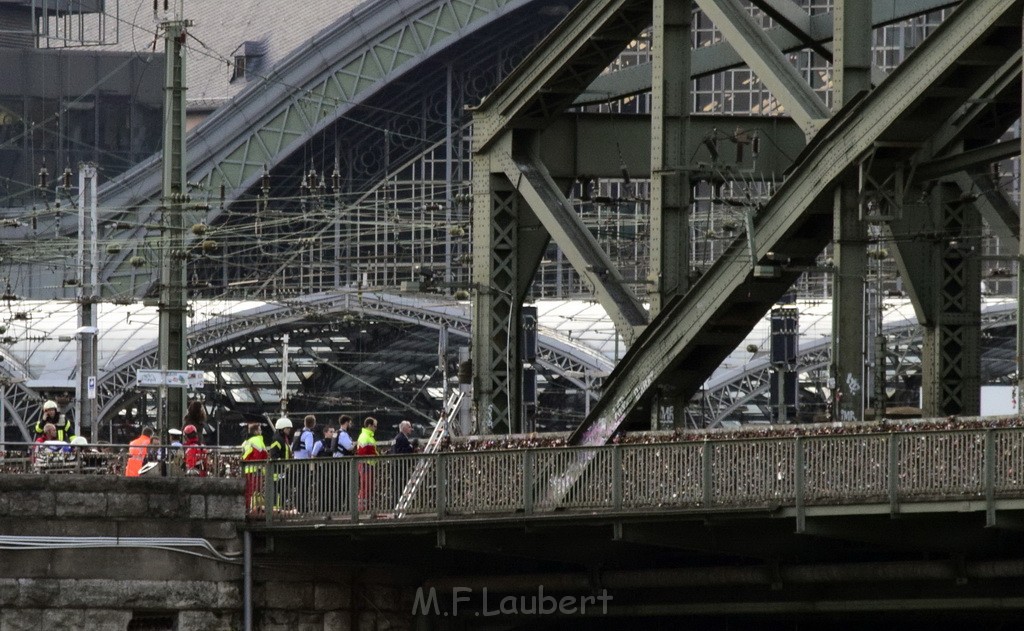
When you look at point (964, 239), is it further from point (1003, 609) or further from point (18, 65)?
point (18, 65)

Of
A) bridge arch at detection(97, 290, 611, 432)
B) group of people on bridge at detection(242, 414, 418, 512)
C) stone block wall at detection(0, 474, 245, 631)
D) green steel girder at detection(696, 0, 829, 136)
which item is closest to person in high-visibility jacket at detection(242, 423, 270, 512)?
group of people on bridge at detection(242, 414, 418, 512)

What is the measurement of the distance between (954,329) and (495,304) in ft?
21.8

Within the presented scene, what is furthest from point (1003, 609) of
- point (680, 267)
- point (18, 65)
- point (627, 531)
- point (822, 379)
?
point (18, 65)

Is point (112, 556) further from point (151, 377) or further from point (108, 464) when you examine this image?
point (151, 377)

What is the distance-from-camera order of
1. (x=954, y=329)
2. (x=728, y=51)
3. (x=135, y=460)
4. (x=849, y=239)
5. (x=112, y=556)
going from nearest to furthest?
(x=112, y=556) < (x=849, y=239) < (x=135, y=460) < (x=954, y=329) < (x=728, y=51)

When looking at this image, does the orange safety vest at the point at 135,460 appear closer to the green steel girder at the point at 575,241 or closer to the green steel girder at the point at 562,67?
the green steel girder at the point at 575,241

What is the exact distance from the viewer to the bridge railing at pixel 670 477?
2536 cm

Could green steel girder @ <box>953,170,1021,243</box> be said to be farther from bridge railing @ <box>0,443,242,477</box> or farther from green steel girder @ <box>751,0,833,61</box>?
bridge railing @ <box>0,443,242,477</box>

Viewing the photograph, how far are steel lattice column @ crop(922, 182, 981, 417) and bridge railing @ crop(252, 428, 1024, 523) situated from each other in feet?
24.3

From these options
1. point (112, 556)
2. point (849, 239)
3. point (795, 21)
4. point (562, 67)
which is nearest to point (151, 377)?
point (562, 67)

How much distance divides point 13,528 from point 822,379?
46.6m

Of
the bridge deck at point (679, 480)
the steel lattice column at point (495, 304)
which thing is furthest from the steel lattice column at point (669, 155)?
the bridge deck at point (679, 480)

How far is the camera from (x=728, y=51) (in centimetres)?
3881

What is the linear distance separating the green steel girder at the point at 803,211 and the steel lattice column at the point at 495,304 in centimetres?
307
